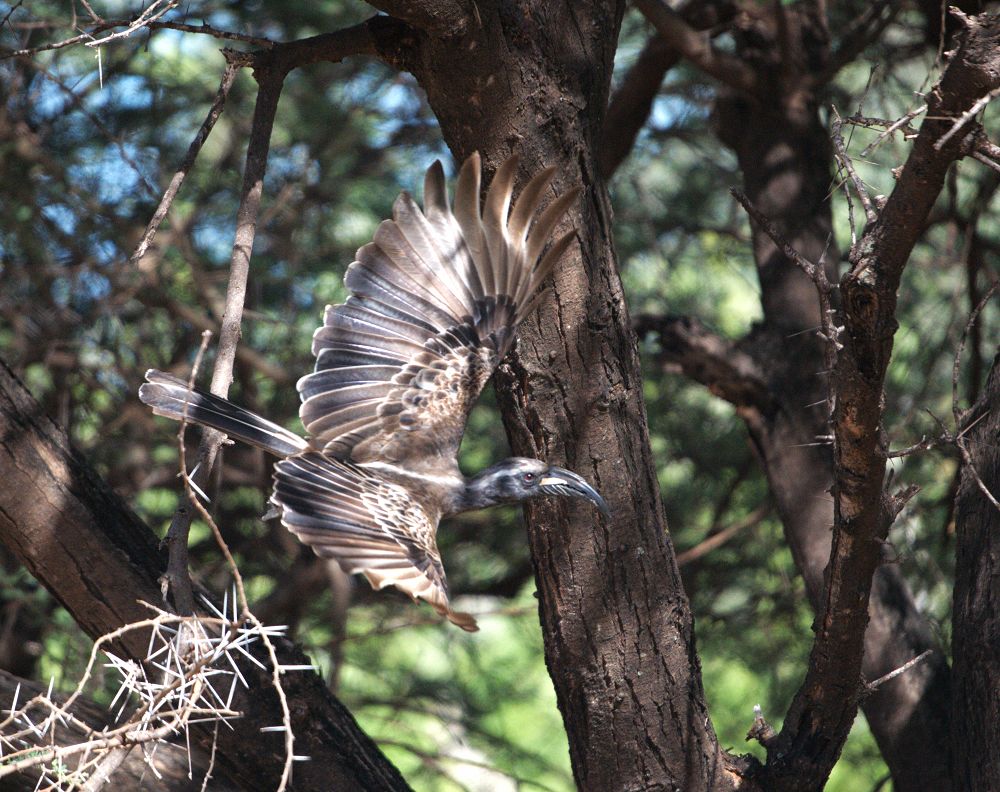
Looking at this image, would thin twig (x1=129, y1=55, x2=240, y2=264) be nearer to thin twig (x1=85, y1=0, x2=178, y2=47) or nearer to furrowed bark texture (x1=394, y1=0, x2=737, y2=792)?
thin twig (x1=85, y1=0, x2=178, y2=47)

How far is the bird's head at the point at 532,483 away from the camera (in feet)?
7.44

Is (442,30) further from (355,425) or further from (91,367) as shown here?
(91,367)

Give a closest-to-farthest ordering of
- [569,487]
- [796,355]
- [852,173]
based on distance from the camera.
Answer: [852,173] < [569,487] < [796,355]

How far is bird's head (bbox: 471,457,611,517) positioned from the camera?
7.44 feet

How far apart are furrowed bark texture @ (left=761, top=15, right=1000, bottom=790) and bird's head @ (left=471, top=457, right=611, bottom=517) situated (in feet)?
1.58

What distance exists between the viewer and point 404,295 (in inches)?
100

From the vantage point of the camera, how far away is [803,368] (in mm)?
3258

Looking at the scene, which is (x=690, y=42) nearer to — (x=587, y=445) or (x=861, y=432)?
(x=587, y=445)

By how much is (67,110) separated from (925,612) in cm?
321

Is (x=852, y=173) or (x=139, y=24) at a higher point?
(x=139, y=24)

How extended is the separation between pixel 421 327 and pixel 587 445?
0.50 meters

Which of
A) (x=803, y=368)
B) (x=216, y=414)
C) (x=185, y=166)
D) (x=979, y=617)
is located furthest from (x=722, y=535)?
(x=185, y=166)

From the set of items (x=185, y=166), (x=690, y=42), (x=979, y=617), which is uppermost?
(x=690, y=42)

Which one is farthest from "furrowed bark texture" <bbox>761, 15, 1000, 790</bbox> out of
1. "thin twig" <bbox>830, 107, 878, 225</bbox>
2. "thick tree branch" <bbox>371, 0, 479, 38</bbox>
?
"thick tree branch" <bbox>371, 0, 479, 38</bbox>
